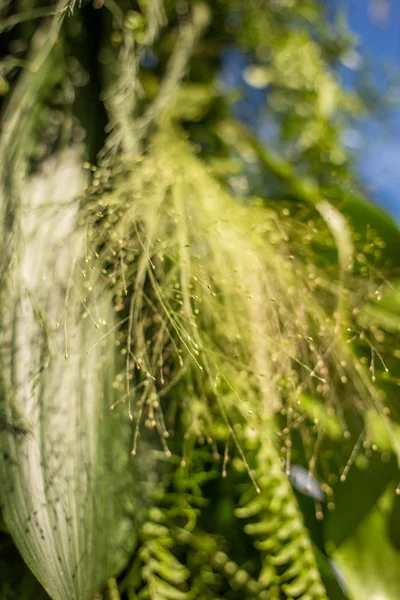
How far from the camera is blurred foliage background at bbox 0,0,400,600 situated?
289 mm

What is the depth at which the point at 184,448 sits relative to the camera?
13.2 inches

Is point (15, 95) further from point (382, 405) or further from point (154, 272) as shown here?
point (382, 405)

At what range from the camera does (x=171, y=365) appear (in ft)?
1.11

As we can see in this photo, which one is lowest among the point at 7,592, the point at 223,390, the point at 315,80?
the point at 7,592

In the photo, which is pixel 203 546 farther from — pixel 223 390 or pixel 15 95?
pixel 15 95

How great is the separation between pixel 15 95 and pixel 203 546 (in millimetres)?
322

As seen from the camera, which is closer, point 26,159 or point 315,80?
point 26,159

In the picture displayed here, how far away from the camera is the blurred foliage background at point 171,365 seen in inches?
11.4

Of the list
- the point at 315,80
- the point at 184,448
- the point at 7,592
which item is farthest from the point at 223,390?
the point at 315,80

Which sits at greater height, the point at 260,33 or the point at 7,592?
the point at 260,33

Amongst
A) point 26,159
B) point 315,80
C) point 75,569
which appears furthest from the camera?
point 315,80

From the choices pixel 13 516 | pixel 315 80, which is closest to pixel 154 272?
pixel 13 516

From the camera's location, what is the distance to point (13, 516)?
0.87 feet

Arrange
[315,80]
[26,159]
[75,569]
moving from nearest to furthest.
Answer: [75,569] → [26,159] → [315,80]
